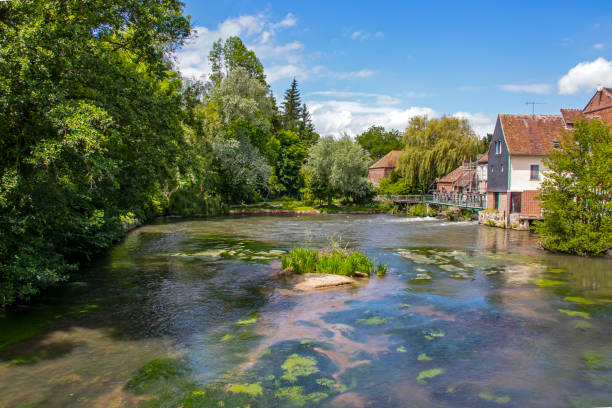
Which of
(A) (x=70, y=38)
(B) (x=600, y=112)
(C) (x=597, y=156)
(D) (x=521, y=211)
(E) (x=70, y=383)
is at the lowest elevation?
(E) (x=70, y=383)

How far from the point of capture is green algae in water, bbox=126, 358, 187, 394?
7.37m

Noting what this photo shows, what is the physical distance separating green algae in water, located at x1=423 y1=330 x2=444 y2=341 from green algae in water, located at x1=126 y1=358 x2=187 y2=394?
207 inches

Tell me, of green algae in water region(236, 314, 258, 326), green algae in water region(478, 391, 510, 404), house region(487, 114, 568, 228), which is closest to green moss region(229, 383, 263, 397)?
green algae in water region(236, 314, 258, 326)

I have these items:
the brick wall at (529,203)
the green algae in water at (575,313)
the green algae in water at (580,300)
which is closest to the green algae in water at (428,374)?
the green algae in water at (575,313)

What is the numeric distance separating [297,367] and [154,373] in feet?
8.64

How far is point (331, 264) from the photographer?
1557 centimetres

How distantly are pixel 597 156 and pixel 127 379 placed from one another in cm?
2093

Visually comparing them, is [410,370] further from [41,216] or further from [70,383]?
[41,216]

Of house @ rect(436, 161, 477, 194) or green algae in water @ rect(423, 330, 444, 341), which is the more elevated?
house @ rect(436, 161, 477, 194)

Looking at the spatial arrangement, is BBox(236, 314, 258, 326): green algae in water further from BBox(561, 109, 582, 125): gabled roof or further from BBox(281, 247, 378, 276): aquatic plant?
BBox(561, 109, 582, 125): gabled roof

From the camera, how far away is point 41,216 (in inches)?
423

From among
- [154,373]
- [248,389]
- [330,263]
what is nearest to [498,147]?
[330,263]

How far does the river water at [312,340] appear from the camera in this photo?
23.6ft

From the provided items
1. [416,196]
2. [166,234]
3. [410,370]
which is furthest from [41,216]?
[416,196]
